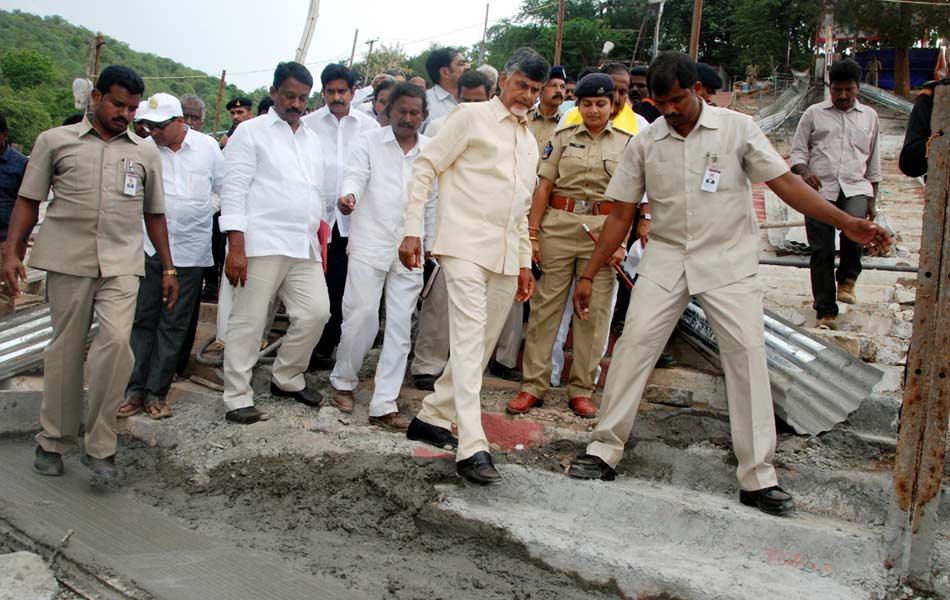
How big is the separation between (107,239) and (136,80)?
32.0 inches

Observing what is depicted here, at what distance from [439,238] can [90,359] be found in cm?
182

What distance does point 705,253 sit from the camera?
381cm

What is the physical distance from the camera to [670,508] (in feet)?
12.0

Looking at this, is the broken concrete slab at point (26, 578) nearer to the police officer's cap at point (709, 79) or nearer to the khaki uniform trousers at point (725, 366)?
the khaki uniform trousers at point (725, 366)

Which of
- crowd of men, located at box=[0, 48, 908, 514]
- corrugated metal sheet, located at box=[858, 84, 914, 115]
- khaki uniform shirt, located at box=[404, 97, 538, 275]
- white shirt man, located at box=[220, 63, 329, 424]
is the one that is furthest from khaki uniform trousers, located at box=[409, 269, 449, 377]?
corrugated metal sheet, located at box=[858, 84, 914, 115]

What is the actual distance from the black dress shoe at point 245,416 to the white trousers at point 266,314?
0.04 m

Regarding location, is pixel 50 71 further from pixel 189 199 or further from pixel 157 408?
pixel 157 408

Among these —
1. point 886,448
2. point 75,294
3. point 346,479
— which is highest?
point 75,294

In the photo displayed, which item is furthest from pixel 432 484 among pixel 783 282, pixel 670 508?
pixel 783 282

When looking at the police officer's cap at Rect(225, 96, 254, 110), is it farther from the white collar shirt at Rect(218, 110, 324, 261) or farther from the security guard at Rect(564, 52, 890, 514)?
the security guard at Rect(564, 52, 890, 514)

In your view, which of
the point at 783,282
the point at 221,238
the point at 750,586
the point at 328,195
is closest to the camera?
the point at 750,586

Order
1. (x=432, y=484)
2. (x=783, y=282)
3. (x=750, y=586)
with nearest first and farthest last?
1. (x=750, y=586)
2. (x=432, y=484)
3. (x=783, y=282)

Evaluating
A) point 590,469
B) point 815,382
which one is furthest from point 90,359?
point 815,382

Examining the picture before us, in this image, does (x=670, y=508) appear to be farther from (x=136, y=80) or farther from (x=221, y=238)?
(x=221, y=238)
